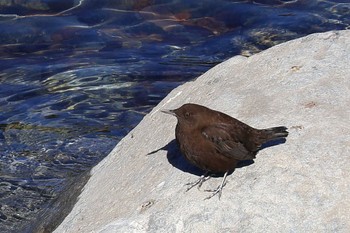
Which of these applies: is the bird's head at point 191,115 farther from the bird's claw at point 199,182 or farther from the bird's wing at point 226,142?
the bird's claw at point 199,182

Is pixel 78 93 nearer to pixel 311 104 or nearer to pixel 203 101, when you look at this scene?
pixel 203 101

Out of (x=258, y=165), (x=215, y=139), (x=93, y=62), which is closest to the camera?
(x=258, y=165)

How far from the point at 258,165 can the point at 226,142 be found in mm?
243

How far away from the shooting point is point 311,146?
467 centimetres

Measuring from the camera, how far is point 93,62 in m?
10.4

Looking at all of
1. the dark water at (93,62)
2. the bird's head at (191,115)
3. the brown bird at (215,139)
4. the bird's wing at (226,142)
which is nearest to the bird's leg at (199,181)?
the brown bird at (215,139)

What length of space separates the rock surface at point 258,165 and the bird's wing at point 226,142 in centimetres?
8

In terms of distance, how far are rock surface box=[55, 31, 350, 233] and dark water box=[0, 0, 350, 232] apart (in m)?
1.46

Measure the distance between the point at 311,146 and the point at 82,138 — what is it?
151 inches

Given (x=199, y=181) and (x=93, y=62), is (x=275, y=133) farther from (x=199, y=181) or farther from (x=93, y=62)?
(x=93, y=62)

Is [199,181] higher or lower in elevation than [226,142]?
lower

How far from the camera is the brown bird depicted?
467 cm

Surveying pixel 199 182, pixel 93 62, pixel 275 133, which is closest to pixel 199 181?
pixel 199 182

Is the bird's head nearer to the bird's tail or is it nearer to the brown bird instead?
the brown bird
